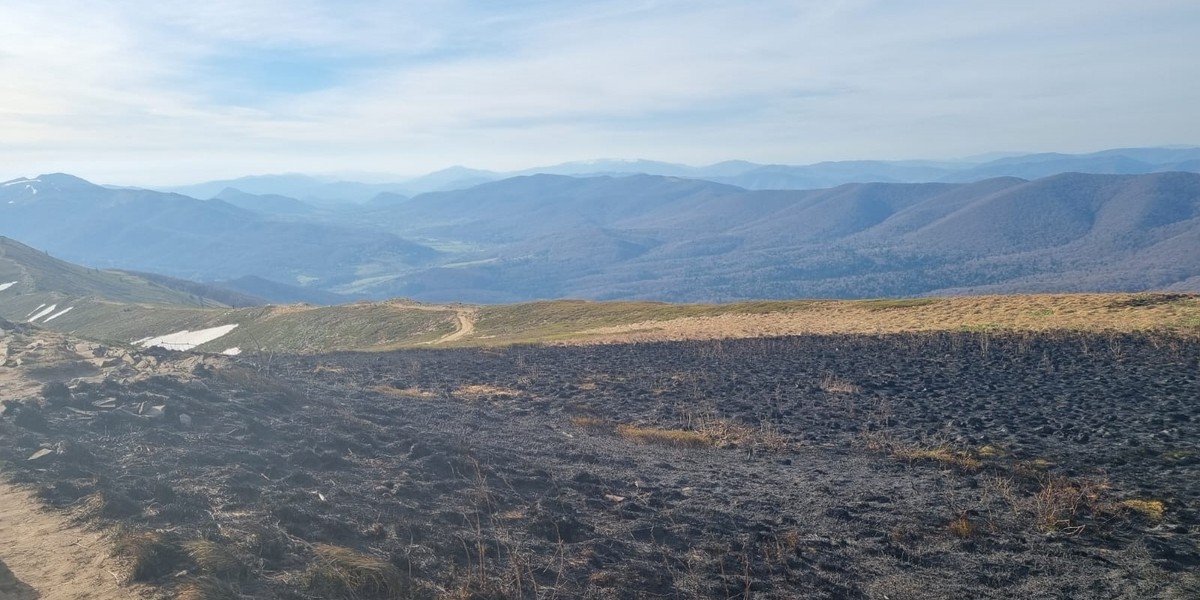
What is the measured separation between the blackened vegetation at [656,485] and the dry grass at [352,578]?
0.03 m

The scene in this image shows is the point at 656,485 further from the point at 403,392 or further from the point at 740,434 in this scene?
the point at 403,392

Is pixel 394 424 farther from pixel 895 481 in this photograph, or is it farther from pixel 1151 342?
pixel 1151 342

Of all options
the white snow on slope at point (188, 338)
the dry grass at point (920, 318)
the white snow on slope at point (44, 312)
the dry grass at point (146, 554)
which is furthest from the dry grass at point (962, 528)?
the white snow on slope at point (44, 312)

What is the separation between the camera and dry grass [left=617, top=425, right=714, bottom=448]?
58.0ft

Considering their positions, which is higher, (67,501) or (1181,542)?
(67,501)

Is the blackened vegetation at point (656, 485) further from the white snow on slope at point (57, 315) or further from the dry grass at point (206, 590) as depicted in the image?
the white snow on slope at point (57, 315)

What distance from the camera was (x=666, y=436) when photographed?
18312mm

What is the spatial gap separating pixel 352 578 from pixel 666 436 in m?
10.7

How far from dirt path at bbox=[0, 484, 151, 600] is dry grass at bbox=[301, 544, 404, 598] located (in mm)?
1654

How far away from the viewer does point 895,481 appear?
46.4ft

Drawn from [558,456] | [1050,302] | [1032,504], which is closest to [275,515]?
[558,456]

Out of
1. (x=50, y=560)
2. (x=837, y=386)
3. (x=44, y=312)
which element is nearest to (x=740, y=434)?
(x=837, y=386)

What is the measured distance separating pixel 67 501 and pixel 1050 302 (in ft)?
125

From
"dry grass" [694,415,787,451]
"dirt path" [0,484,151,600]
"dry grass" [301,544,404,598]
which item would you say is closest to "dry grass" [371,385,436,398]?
"dry grass" [694,415,787,451]
